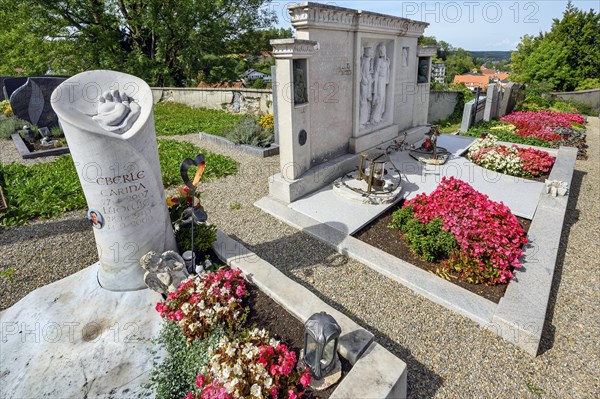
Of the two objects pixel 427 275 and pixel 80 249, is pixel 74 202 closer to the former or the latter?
pixel 80 249

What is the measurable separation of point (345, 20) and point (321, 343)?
6219 mm

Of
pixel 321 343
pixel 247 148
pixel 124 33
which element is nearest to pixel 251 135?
pixel 247 148

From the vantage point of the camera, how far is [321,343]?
253 cm

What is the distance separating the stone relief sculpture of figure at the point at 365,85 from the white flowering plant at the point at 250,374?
20.6ft

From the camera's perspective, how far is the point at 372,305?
156 inches

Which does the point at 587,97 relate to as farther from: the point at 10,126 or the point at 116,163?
the point at 10,126

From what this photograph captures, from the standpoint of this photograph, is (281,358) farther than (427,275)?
No

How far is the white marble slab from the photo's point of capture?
583 cm

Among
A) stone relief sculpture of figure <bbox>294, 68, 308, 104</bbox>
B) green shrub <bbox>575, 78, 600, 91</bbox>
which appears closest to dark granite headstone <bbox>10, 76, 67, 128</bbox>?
stone relief sculpture of figure <bbox>294, 68, 308, 104</bbox>

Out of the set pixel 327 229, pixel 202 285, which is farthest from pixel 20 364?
pixel 327 229

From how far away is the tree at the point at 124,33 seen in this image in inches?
703

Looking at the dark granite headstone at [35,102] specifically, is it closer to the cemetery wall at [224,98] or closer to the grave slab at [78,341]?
the cemetery wall at [224,98]

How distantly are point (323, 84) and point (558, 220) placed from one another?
484 centimetres

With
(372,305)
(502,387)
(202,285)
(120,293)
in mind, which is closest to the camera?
(502,387)
